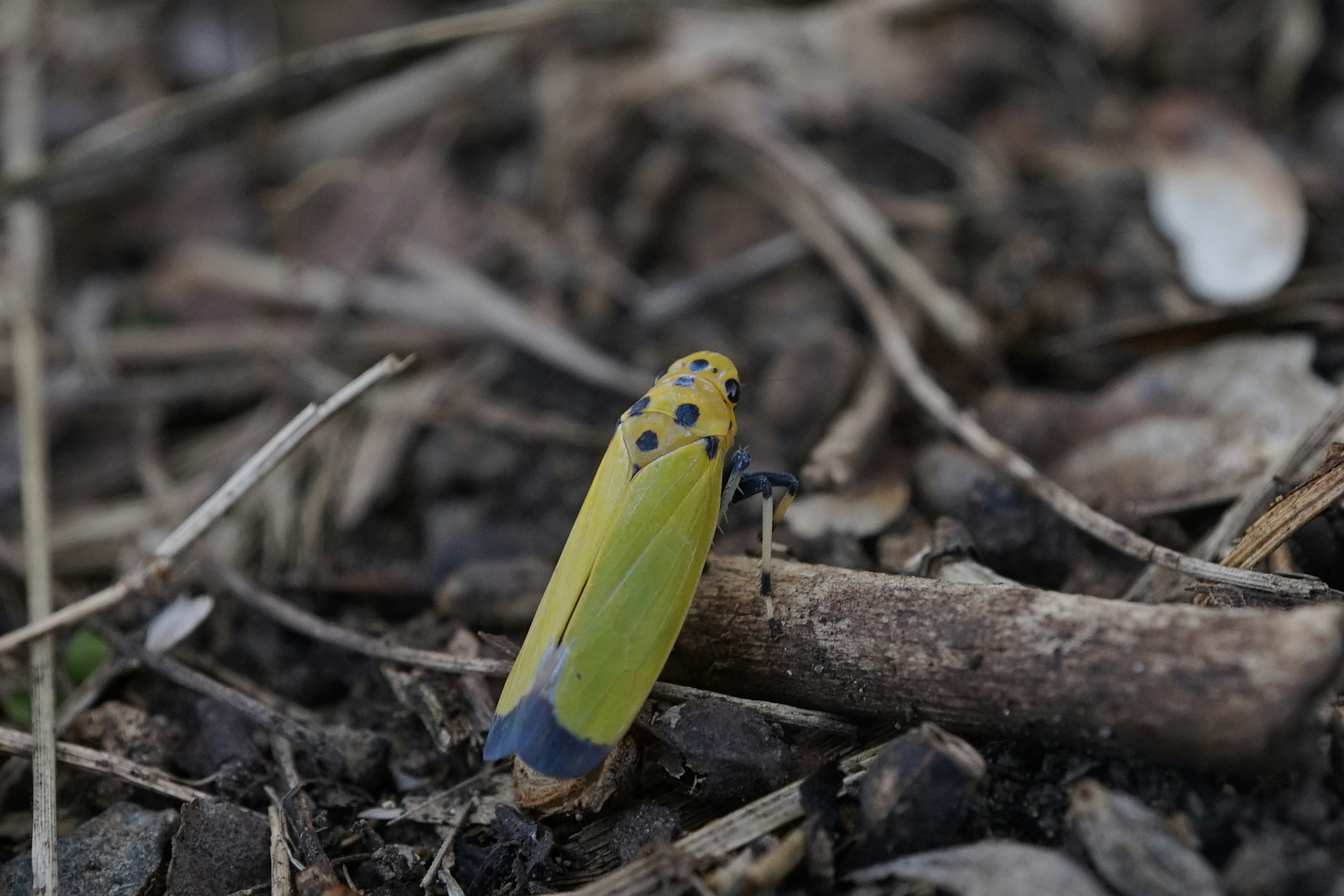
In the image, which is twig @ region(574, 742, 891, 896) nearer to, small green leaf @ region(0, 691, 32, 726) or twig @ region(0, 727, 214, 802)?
twig @ region(0, 727, 214, 802)

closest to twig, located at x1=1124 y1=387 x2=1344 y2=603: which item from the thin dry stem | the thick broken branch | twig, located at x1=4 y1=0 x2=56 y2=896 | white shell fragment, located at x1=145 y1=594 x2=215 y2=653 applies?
the thick broken branch

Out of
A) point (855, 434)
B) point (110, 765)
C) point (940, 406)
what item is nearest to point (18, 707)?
point (110, 765)

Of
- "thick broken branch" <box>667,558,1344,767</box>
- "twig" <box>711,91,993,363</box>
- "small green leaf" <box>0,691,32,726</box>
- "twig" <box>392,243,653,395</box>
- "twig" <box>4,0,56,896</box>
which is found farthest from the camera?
"twig" <box>392,243,653,395</box>

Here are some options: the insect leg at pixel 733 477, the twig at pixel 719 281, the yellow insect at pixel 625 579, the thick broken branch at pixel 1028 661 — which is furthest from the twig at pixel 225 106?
the thick broken branch at pixel 1028 661

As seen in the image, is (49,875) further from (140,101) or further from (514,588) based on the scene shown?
(140,101)

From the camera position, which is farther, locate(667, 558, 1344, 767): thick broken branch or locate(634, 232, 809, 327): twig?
locate(634, 232, 809, 327): twig

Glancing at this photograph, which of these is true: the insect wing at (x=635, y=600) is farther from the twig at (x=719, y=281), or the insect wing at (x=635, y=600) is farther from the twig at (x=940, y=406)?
the twig at (x=719, y=281)

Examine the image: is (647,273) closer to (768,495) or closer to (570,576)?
(768,495)
